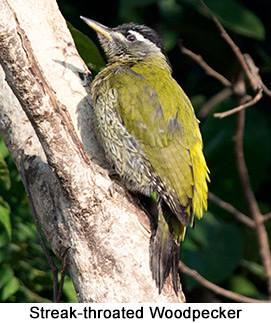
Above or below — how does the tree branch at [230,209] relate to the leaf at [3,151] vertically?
below

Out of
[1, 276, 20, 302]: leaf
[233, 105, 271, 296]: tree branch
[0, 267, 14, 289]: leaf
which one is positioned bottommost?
[233, 105, 271, 296]: tree branch

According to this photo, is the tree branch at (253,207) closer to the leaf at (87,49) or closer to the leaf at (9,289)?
the leaf at (87,49)

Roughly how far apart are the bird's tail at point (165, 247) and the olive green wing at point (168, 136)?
0.28 feet

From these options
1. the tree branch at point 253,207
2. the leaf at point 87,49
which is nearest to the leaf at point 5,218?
the leaf at point 87,49

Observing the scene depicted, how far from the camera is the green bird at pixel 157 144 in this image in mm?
3404

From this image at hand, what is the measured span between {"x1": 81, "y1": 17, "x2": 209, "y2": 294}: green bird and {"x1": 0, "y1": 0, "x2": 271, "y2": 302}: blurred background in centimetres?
51

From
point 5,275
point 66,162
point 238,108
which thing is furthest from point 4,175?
point 238,108

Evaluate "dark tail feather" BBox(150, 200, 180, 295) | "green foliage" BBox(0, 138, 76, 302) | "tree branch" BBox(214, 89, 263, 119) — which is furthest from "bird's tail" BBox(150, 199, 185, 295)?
"green foliage" BBox(0, 138, 76, 302)

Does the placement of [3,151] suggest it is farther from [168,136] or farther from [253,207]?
[253,207]

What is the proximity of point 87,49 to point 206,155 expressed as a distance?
125 cm

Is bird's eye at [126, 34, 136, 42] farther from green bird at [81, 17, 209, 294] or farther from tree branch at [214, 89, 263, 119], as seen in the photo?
tree branch at [214, 89, 263, 119]

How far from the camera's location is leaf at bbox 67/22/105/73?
12.6ft
